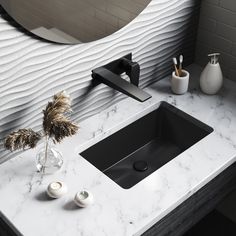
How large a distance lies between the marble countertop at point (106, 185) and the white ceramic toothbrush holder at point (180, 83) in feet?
0.34

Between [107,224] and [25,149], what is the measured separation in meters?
0.43

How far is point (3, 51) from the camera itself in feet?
4.88

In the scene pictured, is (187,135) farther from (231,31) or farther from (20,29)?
(20,29)

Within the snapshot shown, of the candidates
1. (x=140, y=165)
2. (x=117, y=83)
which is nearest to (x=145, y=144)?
(x=140, y=165)

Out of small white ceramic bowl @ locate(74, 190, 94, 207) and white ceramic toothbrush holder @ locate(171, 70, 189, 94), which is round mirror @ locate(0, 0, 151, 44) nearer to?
white ceramic toothbrush holder @ locate(171, 70, 189, 94)

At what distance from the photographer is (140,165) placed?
192cm

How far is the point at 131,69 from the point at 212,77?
35cm

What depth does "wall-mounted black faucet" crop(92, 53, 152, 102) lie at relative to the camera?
169 cm

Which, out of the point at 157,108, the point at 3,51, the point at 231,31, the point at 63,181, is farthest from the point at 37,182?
the point at 231,31

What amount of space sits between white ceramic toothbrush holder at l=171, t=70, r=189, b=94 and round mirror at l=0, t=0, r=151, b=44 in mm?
312

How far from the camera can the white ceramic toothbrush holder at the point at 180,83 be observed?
1.97 meters

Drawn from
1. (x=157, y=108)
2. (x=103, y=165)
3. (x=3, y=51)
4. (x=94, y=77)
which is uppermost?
(x=3, y=51)

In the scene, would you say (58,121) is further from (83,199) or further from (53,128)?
(83,199)

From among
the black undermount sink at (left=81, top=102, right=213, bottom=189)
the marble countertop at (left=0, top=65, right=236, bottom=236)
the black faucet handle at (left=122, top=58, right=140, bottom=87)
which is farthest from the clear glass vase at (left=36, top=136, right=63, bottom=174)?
the black faucet handle at (left=122, top=58, right=140, bottom=87)
